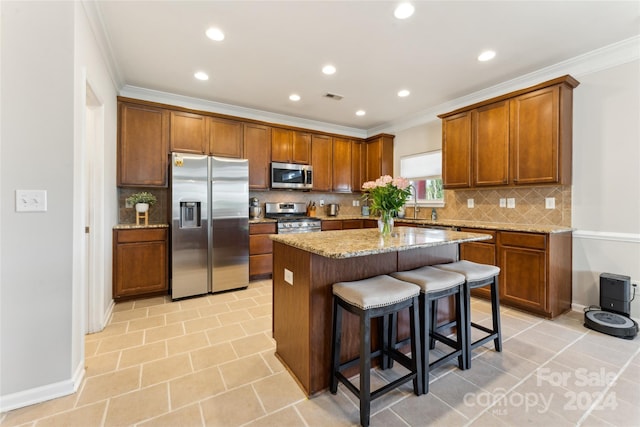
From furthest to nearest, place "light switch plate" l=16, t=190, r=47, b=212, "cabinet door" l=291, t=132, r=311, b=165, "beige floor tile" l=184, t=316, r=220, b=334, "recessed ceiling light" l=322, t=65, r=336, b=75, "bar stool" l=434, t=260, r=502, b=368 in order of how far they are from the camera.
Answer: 1. "cabinet door" l=291, t=132, r=311, b=165
2. "recessed ceiling light" l=322, t=65, r=336, b=75
3. "beige floor tile" l=184, t=316, r=220, b=334
4. "bar stool" l=434, t=260, r=502, b=368
5. "light switch plate" l=16, t=190, r=47, b=212

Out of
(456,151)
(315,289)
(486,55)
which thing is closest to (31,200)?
(315,289)

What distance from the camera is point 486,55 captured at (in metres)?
2.87

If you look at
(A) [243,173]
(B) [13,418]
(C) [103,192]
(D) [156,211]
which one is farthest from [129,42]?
(B) [13,418]

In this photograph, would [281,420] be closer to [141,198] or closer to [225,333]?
[225,333]

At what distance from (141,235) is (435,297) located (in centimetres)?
330

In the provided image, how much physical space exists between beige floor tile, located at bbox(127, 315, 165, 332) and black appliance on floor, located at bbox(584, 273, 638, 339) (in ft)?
13.5

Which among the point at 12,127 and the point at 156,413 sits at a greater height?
the point at 12,127

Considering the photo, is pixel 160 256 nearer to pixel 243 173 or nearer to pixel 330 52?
pixel 243 173

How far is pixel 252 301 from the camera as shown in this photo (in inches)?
134

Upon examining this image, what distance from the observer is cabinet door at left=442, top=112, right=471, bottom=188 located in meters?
3.77

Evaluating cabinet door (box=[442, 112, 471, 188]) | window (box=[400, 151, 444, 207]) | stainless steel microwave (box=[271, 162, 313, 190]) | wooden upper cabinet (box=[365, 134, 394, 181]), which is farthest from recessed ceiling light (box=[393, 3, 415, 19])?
wooden upper cabinet (box=[365, 134, 394, 181])

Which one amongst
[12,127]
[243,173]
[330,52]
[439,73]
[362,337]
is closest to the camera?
[362,337]

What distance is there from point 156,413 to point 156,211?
298 centimetres

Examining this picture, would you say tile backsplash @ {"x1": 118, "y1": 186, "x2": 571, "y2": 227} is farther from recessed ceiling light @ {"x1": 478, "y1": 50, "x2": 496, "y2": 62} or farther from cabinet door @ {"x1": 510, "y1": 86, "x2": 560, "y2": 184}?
recessed ceiling light @ {"x1": 478, "y1": 50, "x2": 496, "y2": 62}
